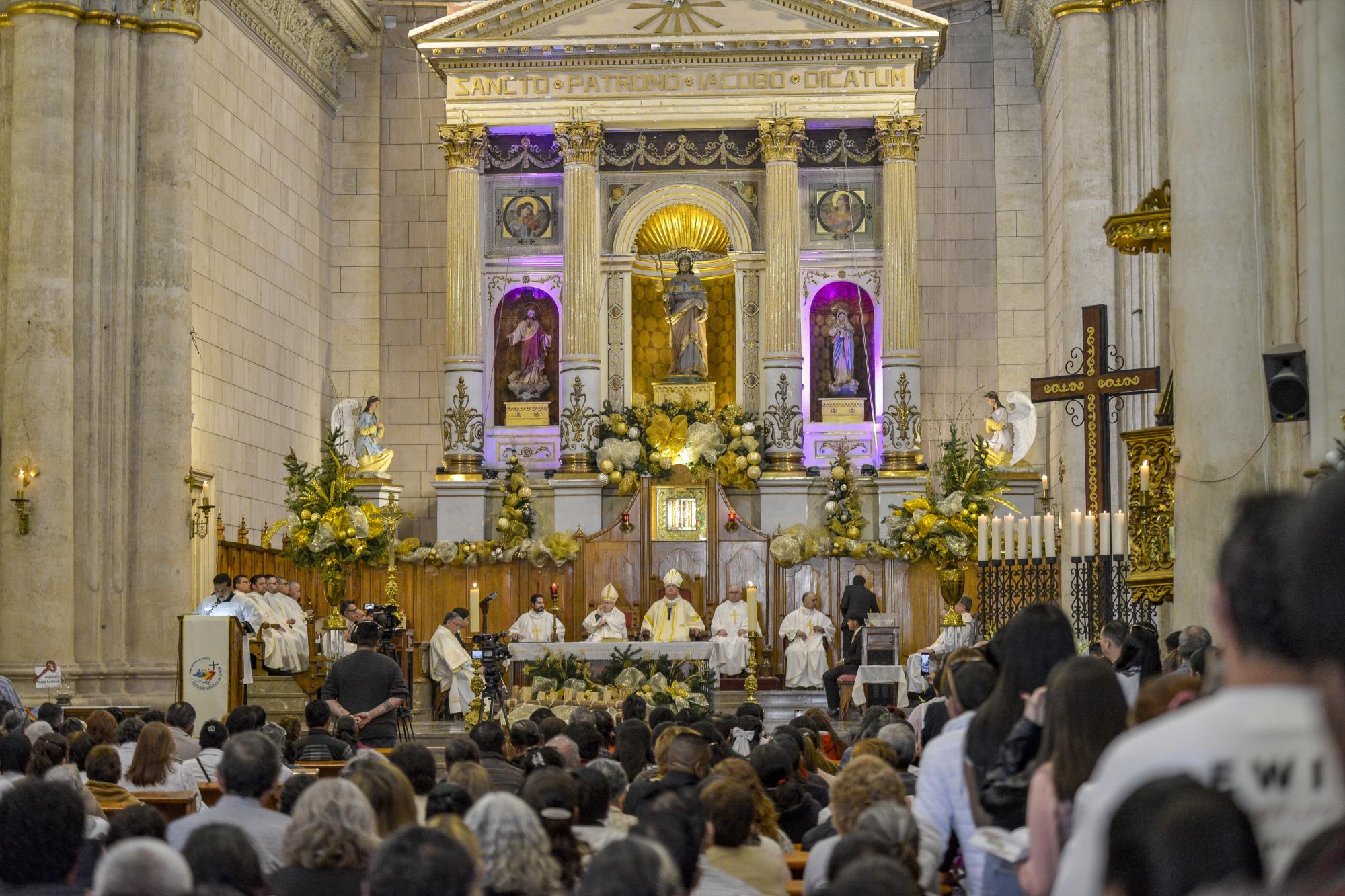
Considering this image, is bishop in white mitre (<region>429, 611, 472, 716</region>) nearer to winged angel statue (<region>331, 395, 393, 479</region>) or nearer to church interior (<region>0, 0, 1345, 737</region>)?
church interior (<region>0, 0, 1345, 737</region>)

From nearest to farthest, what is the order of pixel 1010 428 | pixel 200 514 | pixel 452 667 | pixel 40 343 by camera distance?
pixel 40 343 → pixel 452 667 → pixel 200 514 → pixel 1010 428

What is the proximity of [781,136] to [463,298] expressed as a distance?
5392 mm

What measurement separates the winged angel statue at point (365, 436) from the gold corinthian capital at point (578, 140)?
473 cm

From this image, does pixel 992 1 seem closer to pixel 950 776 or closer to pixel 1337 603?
pixel 950 776

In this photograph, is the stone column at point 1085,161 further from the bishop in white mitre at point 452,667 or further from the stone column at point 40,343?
the stone column at point 40,343

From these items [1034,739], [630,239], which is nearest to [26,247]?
[630,239]

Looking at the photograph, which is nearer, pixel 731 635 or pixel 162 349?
pixel 162 349

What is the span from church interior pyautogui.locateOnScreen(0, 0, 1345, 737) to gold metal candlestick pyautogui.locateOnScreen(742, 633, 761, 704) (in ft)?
0.22

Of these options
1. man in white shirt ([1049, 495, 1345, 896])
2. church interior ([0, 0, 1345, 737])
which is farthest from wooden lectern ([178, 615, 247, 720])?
man in white shirt ([1049, 495, 1345, 896])

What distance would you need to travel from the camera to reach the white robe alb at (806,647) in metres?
23.7

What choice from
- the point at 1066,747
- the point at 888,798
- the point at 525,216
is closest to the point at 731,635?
the point at 525,216

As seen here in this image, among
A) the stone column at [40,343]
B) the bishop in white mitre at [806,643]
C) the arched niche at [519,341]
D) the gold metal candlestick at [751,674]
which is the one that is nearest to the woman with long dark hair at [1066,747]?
the gold metal candlestick at [751,674]

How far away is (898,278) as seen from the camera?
2719 cm

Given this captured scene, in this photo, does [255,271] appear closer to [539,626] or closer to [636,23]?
[636,23]
